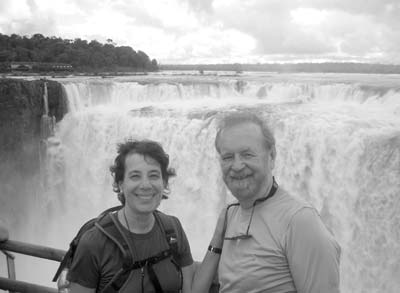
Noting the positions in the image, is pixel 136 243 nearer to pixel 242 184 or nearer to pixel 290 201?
pixel 242 184

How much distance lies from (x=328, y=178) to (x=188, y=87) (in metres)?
→ 8.21

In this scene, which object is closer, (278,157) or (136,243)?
(136,243)

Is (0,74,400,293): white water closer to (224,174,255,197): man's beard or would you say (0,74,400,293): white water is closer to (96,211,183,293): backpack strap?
(96,211,183,293): backpack strap

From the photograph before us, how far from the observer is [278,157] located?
33.0 ft

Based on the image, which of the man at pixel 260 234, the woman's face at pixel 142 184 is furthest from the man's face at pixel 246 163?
the woman's face at pixel 142 184

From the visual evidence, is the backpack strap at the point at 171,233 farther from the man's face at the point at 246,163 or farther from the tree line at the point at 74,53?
the tree line at the point at 74,53

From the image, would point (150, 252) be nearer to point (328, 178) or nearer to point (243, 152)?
point (243, 152)

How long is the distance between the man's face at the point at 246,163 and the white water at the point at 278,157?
6995 mm

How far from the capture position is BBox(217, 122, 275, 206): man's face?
175 cm

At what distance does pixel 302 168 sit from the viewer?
9.82 m

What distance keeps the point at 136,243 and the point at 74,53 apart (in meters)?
36.3

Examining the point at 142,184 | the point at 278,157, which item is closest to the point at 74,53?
the point at 278,157

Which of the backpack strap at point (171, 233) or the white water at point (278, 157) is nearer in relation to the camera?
the backpack strap at point (171, 233)

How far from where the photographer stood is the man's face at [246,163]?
5.76 ft
